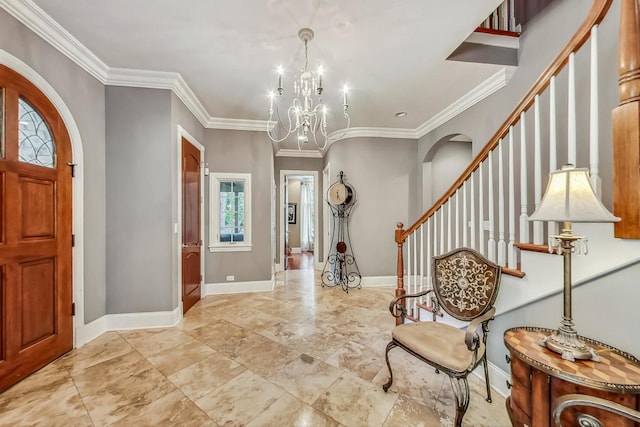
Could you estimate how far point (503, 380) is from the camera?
1.78m

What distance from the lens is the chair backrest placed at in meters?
1.74

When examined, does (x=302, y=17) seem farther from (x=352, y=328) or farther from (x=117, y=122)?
(x=352, y=328)

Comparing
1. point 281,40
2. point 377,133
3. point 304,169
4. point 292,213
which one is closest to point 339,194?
point 377,133

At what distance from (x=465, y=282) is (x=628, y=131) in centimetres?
119

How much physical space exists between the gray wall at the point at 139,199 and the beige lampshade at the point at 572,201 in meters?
3.32

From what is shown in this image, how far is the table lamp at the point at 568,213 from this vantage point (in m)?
1.04

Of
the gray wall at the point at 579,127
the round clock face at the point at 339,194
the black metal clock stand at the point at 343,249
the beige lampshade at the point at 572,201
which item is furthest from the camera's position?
the black metal clock stand at the point at 343,249

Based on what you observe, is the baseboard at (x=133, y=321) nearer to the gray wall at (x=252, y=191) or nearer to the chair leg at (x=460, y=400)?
the gray wall at (x=252, y=191)

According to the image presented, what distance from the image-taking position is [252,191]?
4.29 meters

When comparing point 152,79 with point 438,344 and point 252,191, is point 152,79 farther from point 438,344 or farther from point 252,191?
point 438,344

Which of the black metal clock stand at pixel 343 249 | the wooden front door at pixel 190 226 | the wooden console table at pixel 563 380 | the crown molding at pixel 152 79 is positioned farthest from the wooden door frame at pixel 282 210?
the wooden console table at pixel 563 380

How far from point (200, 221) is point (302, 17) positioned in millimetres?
3074

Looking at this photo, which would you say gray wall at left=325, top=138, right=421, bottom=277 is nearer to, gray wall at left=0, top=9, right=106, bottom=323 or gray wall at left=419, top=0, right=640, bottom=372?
gray wall at left=419, top=0, right=640, bottom=372

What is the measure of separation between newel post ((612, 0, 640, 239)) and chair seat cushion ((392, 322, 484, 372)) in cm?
99
